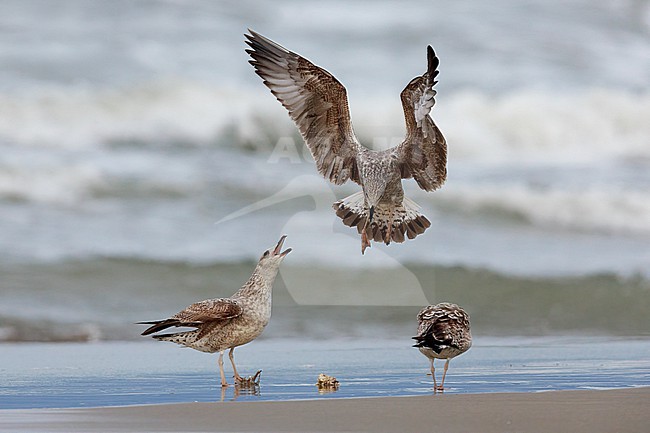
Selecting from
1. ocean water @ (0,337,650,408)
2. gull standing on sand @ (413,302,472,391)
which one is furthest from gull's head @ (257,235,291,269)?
gull standing on sand @ (413,302,472,391)

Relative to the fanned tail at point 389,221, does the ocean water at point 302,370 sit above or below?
below

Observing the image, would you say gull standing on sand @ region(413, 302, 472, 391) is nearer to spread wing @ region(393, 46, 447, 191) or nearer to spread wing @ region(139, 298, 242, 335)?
spread wing @ region(139, 298, 242, 335)

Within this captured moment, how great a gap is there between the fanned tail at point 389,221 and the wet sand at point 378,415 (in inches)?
125

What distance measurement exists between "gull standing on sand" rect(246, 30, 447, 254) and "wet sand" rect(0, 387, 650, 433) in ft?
10.1

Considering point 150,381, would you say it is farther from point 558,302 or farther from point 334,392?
point 558,302

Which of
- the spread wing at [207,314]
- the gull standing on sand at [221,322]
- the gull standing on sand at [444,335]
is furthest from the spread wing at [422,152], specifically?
the spread wing at [207,314]

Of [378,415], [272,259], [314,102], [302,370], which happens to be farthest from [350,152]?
[378,415]

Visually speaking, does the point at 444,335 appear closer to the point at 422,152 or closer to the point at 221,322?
the point at 221,322

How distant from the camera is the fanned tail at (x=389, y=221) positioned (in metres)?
8.78

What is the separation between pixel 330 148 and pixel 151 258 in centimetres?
378

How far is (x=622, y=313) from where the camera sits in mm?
11438

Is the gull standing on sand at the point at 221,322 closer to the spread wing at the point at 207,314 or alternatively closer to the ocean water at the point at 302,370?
the spread wing at the point at 207,314

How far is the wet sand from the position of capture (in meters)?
4.84

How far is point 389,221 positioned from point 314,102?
3.48 feet
